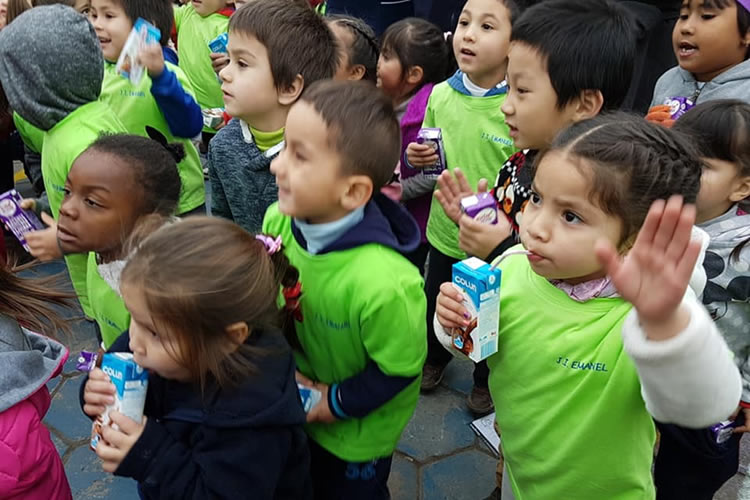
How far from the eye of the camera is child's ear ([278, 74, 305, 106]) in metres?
2.21

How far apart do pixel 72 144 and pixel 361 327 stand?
1.62 meters

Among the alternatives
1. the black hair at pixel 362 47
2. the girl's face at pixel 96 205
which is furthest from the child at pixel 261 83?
the black hair at pixel 362 47

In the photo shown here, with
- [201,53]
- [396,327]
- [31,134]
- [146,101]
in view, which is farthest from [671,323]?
[201,53]

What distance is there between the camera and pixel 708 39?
259 centimetres

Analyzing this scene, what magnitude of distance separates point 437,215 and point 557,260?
1.51 meters

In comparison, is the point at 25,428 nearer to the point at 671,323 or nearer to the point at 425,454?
the point at 671,323

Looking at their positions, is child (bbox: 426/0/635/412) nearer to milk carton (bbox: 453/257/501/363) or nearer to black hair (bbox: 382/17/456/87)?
milk carton (bbox: 453/257/501/363)

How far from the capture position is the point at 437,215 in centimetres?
281

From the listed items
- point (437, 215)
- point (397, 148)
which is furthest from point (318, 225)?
point (437, 215)

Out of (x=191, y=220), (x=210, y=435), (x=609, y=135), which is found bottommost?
(x=210, y=435)

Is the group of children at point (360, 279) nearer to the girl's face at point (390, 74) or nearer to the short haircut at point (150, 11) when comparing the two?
the short haircut at point (150, 11)

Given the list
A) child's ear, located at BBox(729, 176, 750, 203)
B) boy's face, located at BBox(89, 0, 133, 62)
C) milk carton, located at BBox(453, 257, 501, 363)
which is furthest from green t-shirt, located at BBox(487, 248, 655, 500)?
boy's face, located at BBox(89, 0, 133, 62)

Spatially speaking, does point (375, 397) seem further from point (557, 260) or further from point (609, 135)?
point (609, 135)

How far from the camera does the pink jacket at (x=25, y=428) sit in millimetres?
1481
